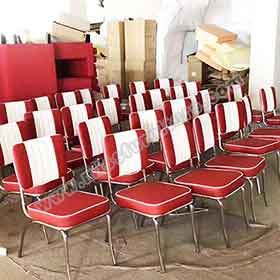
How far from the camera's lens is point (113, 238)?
315 centimetres

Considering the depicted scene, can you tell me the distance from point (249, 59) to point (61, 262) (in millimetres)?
5899

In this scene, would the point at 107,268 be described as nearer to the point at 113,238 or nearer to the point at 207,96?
the point at 113,238

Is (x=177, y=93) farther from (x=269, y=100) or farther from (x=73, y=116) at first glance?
(x=73, y=116)

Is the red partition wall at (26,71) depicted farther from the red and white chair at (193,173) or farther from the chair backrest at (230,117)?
the red and white chair at (193,173)

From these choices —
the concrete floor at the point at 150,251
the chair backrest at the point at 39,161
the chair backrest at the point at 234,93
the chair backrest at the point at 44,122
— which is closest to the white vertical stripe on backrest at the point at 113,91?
the chair backrest at the point at 234,93

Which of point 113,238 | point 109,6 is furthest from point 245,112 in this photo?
point 109,6

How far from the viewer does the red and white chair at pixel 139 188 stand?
8.62ft

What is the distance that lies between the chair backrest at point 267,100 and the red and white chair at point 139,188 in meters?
2.31

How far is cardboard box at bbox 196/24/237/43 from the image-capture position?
766 centimetres

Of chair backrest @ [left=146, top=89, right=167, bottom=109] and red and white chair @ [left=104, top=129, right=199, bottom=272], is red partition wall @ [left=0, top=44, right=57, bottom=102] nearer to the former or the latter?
chair backrest @ [left=146, top=89, right=167, bottom=109]

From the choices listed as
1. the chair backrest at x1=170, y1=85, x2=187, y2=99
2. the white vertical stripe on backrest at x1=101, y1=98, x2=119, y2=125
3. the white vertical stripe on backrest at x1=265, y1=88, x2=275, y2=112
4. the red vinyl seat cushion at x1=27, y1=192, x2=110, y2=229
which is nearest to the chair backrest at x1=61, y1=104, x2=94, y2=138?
the white vertical stripe on backrest at x1=101, y1=98, x2=119, y2=125

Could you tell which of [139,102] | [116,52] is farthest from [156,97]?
[116,52]

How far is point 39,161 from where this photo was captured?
2744 millimetres

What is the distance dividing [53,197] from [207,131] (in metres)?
1.42
